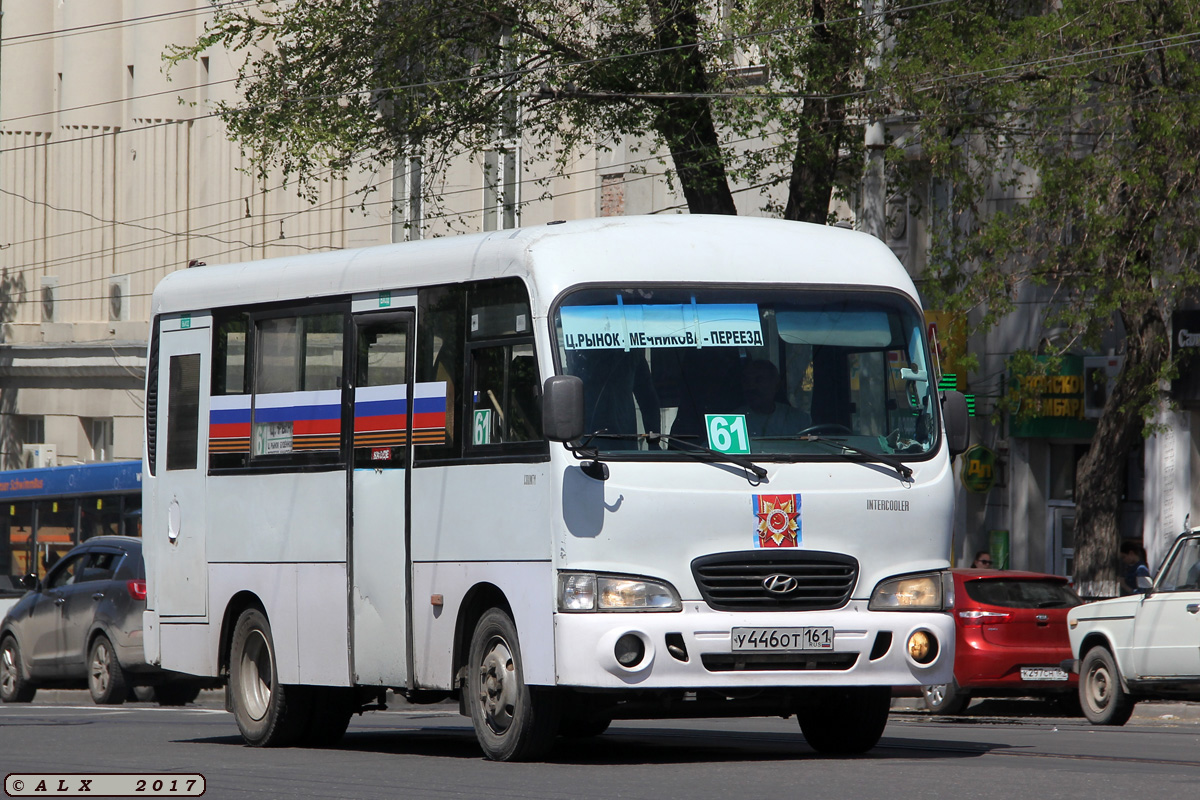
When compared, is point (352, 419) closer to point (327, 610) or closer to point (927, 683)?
point (327, 610)

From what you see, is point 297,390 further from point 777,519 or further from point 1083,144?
point 1083,144

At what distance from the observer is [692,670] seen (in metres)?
10.7

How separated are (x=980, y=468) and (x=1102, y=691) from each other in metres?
11.3

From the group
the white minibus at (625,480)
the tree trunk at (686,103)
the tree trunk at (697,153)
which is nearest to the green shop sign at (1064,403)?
the tree trunk at (697,153)

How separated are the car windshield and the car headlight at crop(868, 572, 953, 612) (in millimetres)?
9135

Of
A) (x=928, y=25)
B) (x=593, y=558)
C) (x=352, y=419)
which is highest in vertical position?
(x=928, y=25)

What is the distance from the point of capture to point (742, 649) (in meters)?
10.7

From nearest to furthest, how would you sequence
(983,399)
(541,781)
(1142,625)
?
1. (541,781)
2. (1142,625)
3. (983,399)

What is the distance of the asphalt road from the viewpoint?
972 cm

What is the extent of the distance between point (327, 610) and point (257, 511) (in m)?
1.01

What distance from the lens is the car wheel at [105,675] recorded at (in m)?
21.2

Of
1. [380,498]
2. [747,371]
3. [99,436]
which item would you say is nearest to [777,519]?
[747,371]

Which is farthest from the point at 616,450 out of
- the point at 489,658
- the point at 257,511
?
the point at 257,511

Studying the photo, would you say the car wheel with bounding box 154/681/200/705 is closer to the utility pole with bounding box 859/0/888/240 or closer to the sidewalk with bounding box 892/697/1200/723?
the sidewalk with bounding box 892/697/1200/723
